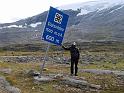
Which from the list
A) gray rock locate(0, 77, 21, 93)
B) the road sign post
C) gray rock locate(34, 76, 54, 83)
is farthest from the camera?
gray rock locate(34, 76, 54, 83)

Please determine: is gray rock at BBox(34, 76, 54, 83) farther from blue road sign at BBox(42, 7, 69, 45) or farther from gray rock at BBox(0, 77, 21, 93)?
blue road sign at BBox(42, 7, 69, 45)

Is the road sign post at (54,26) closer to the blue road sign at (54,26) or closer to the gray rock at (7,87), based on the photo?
the blue road sign at (54,26)

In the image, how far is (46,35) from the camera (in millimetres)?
25562

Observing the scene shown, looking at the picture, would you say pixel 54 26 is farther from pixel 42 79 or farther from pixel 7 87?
pixel 7 87

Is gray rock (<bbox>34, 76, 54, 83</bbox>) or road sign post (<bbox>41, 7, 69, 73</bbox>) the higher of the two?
road sign post (<bbox>41, 7, 69, 73</bbox>)

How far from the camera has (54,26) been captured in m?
25.8

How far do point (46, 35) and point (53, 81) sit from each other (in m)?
3.02

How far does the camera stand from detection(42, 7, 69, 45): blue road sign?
2525cm

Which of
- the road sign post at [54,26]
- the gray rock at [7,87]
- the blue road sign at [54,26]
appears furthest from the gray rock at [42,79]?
the blue road sign at [54,26]

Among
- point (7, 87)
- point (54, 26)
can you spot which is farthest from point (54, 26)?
point (7, 87)

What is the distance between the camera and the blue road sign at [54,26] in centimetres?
2525

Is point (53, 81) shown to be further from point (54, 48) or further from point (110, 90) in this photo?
point (54, 48)

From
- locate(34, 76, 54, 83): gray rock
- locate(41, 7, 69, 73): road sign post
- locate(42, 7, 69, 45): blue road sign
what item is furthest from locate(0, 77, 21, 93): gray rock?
locate(42, 7, 69, 45): blue road sign

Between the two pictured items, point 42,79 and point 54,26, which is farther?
point 42,79
